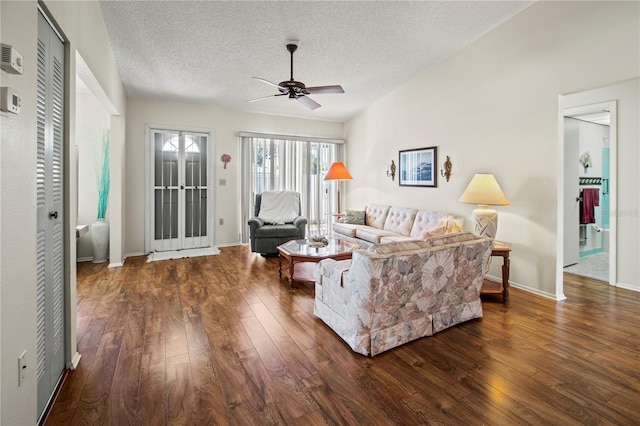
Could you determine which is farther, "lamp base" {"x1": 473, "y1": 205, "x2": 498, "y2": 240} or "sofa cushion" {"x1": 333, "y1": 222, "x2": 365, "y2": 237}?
"sofa cushion" {"x1": 333, "y1": 222, "x2": 365, "y2": 237}

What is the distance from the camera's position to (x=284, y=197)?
230 inches

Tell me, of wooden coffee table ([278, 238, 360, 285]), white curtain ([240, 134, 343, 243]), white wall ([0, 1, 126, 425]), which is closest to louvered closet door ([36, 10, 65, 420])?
white wall ([0, 1, 126, 425])

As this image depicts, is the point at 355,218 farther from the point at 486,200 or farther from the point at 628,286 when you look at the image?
the point at 628,286

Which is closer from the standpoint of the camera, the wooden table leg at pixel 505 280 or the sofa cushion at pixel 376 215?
the wooden table leg at pixel 505 280

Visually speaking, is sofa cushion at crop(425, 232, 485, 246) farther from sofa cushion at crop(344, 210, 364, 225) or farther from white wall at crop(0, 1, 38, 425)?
sofa cushion at crop(344, 210, 364, 225)

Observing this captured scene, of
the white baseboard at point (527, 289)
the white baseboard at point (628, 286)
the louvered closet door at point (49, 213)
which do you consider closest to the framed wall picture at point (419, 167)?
the white baseboard at point (527, 289)

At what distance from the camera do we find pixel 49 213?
1730 mm

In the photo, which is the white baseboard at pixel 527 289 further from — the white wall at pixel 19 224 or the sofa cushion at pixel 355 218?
the white wall at pixel 19 224

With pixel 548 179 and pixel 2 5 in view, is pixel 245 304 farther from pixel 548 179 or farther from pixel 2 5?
pixel 548 179

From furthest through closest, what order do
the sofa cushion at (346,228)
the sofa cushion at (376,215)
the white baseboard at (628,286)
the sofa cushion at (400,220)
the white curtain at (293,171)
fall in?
the white curtain at (293,171), the sofa cushion at (376,215), the sofa cushion at (346,228), the sofa cushion at (400,220), the white baseboard at (628,286)

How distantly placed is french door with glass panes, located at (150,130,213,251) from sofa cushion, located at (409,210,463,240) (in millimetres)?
3779

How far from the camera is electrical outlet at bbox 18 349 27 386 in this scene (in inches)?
50.3

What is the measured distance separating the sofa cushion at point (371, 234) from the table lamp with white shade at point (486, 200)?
145 cm

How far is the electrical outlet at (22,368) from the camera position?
1278mm
